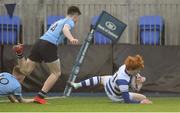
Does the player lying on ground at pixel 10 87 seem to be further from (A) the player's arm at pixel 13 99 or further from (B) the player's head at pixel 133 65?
(B) the player's head at pixel 133 65

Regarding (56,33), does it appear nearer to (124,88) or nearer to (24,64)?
(24,64)

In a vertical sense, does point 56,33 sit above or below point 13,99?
above

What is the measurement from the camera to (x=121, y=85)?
10.1m

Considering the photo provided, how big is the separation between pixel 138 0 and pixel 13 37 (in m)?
3.66

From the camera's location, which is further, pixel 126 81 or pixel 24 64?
pixel 24 64

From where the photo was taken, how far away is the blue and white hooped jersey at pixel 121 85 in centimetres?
1016

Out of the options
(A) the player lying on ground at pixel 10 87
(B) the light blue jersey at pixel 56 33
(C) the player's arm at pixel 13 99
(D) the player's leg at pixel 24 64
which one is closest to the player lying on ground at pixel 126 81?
(B) the light blue jersey at pixel 56 33

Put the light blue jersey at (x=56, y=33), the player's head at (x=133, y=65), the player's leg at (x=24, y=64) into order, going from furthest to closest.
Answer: the player's leg at (x=24, y=64) → the light blue jersey at (x=56, y=33) → the player's head at (x=133, y=65)

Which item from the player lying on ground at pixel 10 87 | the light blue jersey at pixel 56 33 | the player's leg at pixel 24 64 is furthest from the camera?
the player's leg at pixel 24 64

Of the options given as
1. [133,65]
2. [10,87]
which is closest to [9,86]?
[10,87]

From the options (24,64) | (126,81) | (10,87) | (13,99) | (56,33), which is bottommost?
(13,99)

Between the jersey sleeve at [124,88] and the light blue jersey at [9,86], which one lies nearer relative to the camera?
the jersey sleeve at [124,88]

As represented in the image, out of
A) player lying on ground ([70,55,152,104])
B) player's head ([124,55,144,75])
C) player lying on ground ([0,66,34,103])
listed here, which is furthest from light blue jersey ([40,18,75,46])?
player's head ([124,55,144,75])

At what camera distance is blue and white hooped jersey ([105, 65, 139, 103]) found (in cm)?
1016
